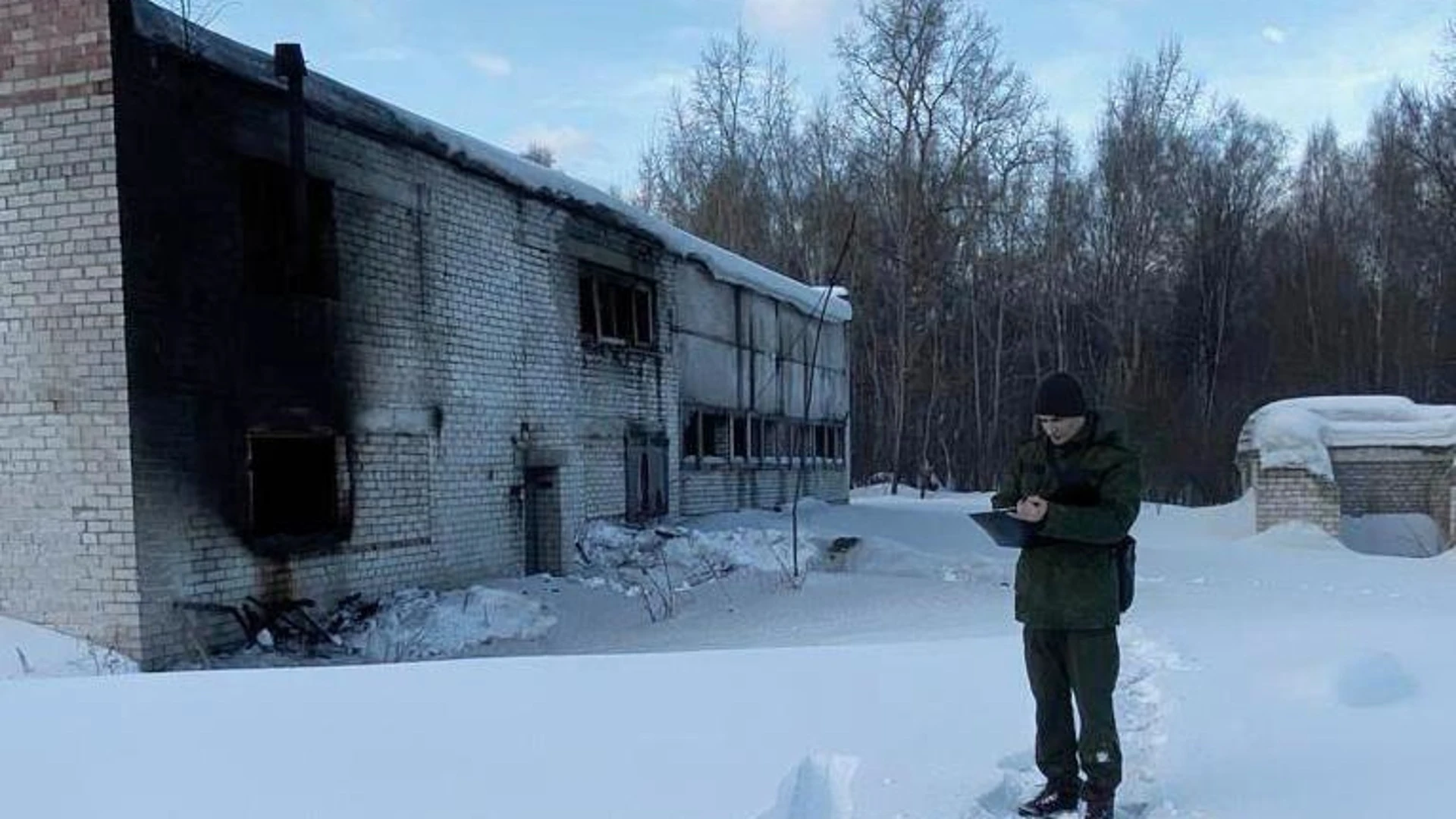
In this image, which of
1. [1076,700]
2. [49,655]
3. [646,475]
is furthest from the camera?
[646,475]

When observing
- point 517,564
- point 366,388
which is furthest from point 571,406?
point 366,388

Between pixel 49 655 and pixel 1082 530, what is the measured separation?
21.3 feet

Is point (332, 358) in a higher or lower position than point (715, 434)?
higher

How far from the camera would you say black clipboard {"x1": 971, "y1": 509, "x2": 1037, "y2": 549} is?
355cm

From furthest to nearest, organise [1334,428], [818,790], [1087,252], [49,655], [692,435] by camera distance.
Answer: [1087,252], [1334,428], [692,435], [49,655], [818,790]

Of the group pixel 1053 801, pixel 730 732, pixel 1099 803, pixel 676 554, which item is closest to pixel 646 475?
pixel 676 554

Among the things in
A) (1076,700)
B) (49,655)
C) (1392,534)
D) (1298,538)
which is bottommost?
(1392,534)

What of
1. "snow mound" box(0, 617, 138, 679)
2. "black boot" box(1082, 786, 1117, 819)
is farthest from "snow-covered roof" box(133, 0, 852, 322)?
"black boot" box(1082, 786, 1117, 819)

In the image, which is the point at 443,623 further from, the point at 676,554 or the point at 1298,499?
the point at 1298,499

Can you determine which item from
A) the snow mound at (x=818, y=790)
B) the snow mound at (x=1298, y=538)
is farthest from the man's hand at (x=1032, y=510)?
the snow mound at (x=1298, y=538)

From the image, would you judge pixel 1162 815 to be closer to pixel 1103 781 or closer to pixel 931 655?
pixel 1103 781

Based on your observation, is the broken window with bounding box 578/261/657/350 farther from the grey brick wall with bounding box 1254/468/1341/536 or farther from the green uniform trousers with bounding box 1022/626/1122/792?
the grey brick wall with bounding box 1254/468/1341/536

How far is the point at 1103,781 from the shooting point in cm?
340

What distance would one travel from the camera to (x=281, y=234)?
8414mm
